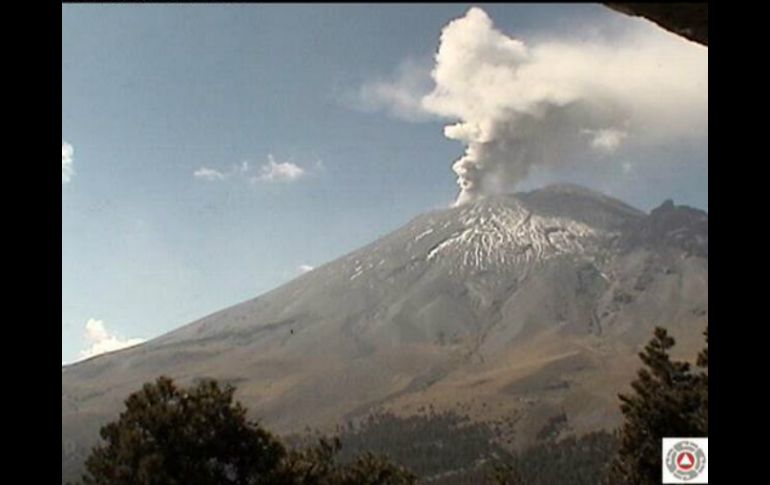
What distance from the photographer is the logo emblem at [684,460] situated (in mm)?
13125

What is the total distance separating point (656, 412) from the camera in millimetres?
22328

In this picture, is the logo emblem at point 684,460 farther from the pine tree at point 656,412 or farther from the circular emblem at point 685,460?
the pine tree at point 656,412

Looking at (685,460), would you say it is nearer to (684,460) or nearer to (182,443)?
(684,460)

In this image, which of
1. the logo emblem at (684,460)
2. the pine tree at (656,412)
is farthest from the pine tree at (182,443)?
the pine tree at (656,412)

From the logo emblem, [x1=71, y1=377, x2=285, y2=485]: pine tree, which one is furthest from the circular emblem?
[x1=71, y1=377, x2=285, y2=485]: pine tree

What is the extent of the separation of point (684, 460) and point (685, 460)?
0.11 m

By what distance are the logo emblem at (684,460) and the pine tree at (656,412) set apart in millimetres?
925

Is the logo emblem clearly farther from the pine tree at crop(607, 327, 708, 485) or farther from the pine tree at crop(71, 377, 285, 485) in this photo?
the pine tree at crop(71, 377, 285, 485)

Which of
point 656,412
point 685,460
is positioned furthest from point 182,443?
point 656,412

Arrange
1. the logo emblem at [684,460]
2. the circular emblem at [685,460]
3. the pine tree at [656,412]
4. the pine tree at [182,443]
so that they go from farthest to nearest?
1. the pine tree at [656,412]
2. the pine tree at [182,443]
3. the circular emblem at [685,460]
4. the logo emblem at [684,460]

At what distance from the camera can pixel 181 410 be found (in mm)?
14766

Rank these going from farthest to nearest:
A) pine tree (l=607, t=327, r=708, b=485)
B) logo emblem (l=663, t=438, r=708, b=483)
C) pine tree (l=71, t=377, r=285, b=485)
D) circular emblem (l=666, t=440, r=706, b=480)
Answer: pine tree (l=607, t=327, r=708, b=485), pine tree (l=71, t=377, r=285, b=485), circular emblem (l=666, t=440, r=706, b=480), logo emblem (l=663, t=438, r=708, b=483)

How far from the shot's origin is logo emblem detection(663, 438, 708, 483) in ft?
43.1
